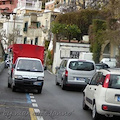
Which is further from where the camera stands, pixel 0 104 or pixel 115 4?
pixel 115 4

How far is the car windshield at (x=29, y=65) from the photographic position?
20.7 metres

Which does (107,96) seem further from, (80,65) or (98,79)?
(80,65)

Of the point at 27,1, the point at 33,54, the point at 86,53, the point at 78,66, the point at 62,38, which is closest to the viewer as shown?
the point at 78,66

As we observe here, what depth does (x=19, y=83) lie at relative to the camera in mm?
20031

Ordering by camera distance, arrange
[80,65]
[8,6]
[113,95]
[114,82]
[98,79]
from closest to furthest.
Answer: [113,95], [114,82], [98,79], [80,65], [8,6]

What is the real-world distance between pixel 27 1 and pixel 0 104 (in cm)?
7561

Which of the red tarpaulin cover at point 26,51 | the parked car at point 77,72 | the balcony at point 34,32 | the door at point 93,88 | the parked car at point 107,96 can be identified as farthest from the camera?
the balcony at point 34,32

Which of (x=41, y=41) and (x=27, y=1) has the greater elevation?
(x=27, y=1)

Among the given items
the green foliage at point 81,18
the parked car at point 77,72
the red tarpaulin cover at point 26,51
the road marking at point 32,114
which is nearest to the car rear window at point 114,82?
the road marking at point 32,114

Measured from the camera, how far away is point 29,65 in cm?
2092

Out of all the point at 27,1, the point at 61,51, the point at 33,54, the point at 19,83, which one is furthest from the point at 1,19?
the point at 19,83

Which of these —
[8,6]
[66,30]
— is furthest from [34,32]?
[8,6]

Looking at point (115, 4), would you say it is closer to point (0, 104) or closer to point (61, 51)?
point (61, 51)

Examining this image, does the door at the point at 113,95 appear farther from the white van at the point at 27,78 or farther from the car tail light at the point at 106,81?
the white van at the point at 27,78
